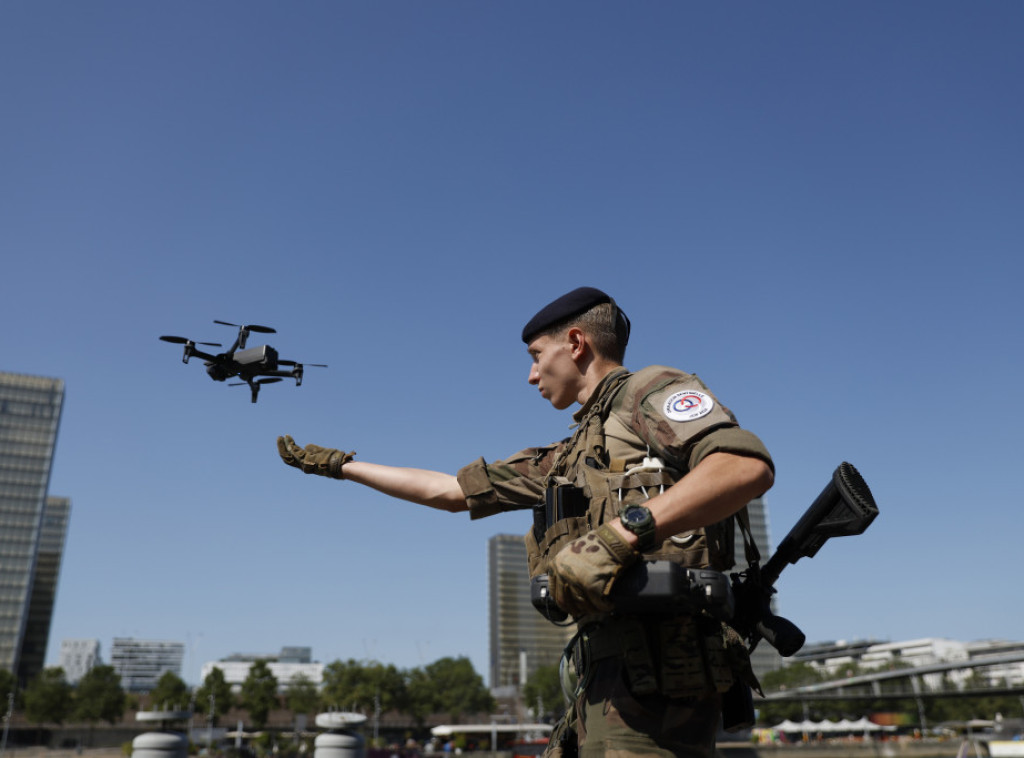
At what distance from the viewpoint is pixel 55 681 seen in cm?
7362

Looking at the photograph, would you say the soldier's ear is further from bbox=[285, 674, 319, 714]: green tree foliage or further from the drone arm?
bbox=[285, 674, 319, 714]: green tree foliage

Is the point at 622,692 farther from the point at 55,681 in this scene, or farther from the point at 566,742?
the point at 55,681

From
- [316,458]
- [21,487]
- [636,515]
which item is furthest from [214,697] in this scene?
[636,515]

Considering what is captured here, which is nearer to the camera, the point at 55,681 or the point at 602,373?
the point at 602,373

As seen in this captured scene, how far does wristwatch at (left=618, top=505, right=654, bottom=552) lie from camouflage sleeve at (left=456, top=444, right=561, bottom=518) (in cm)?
109

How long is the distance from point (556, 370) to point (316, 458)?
132cm

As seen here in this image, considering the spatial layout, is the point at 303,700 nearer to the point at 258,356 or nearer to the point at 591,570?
the point at 258,356

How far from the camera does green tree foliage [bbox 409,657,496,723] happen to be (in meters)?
85.6

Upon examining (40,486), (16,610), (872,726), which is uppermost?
(40,486)

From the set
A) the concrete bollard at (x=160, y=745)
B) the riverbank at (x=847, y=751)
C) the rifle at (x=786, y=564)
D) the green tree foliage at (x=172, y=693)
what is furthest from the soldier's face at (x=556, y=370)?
the green tree foliage at (x=172, y=693)

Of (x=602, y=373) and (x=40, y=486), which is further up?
(x=40, y=486)

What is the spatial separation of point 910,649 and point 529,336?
228530 mm

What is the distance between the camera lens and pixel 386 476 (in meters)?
3.62

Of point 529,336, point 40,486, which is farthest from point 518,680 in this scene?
point 529,336
